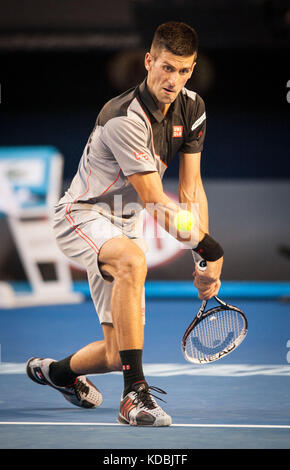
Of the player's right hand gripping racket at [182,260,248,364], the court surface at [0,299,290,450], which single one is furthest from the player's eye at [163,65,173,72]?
the court surface at [0,299,290,450]

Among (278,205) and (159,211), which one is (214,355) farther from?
(278,205)

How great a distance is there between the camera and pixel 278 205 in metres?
11.6

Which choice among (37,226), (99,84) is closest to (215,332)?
(37,226)

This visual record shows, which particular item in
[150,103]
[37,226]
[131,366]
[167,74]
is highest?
[167,74]

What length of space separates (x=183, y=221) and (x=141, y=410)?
0.85m

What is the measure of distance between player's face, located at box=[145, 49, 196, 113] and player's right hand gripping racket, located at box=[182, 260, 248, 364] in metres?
0.78

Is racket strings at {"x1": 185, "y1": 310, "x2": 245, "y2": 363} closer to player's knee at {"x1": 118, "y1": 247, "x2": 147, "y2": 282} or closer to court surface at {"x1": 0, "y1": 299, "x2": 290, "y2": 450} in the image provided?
court surface at {"x1": 0, "y1": 299, "x2": 290, "y2": 450}

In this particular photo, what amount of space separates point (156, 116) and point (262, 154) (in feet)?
26.4

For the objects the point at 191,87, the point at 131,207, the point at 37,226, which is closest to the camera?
the point at 131,207

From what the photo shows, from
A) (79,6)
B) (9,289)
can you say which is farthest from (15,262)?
(79,6)

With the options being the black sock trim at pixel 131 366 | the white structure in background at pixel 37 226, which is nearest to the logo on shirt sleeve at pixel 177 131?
the black sock trim at pixel 131 366

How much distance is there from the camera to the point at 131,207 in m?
4.11

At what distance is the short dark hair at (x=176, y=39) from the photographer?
3.86 meters

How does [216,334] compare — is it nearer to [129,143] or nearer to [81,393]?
[81,393]
